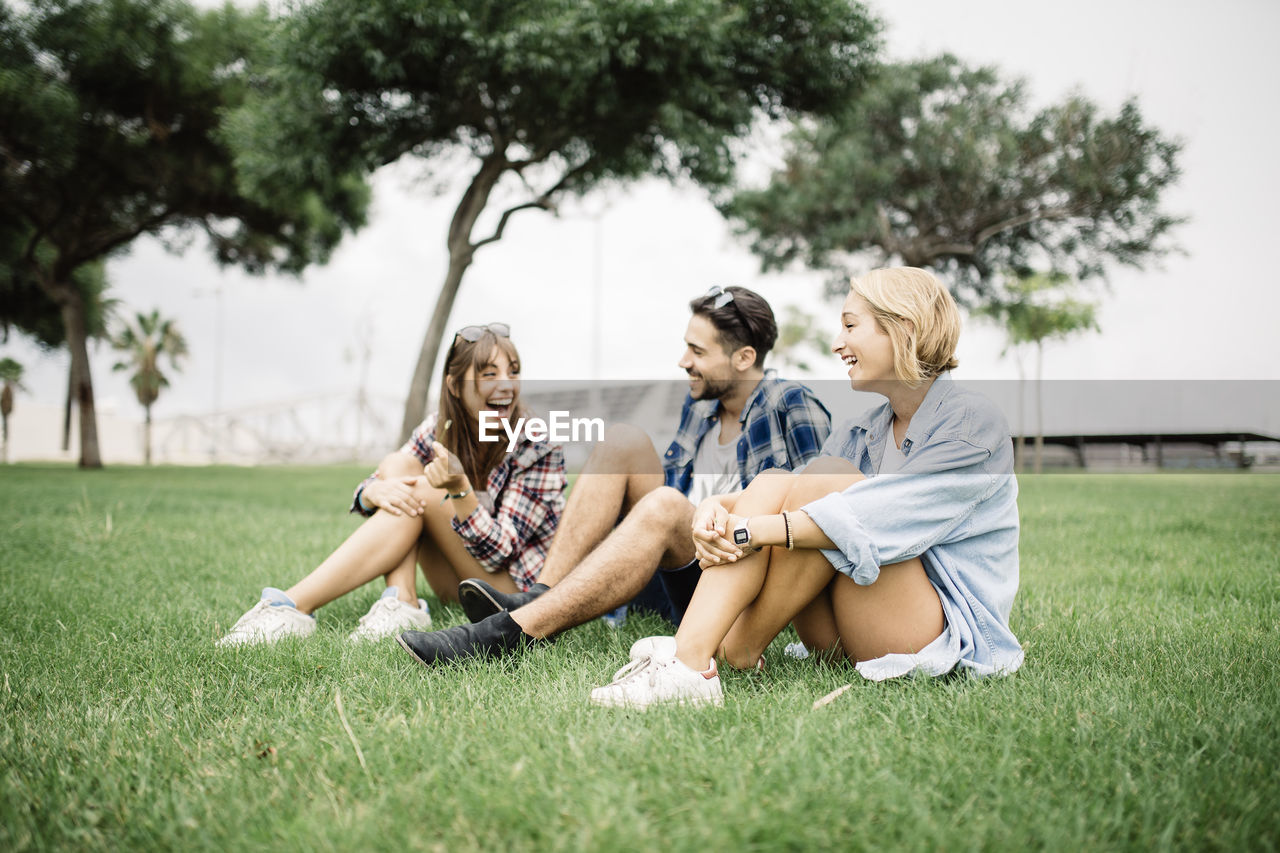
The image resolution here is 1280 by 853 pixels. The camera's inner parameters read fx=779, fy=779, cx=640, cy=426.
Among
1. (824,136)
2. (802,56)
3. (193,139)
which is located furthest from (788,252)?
(193,139)

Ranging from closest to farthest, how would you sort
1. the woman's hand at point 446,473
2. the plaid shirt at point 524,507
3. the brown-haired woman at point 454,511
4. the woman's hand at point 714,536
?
1. the woman's hand at point 714,536
2. the woman's hand at point 446,473
3. the brown-haired woman at point 454,511
4. the plaid shirt at point 524,507

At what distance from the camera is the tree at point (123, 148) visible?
15.7 m

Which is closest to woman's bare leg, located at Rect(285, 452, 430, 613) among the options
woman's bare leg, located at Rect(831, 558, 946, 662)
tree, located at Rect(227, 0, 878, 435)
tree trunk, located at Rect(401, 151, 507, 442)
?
woman's bare leg, located at Rect(831, 558, 946, 662)

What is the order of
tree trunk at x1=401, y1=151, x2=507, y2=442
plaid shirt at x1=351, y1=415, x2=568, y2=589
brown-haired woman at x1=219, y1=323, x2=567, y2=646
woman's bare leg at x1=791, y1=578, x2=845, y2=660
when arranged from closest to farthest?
woman's bare leg at x1=791, y1=578, x2=845, y2=660, brown-haired woman at x1=219, y1=323, x2=567, y2=646, plaid shirt at x1=351, y1=415, x2=568, y2=589, tree trunk at x1=401, y1=151, x2=507, y2=442

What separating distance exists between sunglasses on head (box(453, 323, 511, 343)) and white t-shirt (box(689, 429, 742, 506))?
96cm

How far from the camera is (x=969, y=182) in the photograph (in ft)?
56.1

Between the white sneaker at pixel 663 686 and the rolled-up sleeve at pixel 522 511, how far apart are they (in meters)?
1.08

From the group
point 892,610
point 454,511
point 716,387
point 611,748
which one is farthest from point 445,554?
point 892,610

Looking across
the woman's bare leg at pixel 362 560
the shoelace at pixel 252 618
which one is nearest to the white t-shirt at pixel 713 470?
the woman's bare leg at pixel 362 560

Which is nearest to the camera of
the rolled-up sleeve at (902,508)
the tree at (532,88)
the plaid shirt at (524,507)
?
the rolled-up sleeve at (902,508)

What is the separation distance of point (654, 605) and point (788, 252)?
17.4 metres

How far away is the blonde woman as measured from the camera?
197 cm

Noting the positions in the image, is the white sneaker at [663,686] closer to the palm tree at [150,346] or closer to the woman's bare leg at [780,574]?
the woman's bare leg at [780,574]

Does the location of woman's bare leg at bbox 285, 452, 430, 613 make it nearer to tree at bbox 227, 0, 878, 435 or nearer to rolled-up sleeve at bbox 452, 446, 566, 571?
rolled-up sleeve at bbox 452, 446, 566, 571
